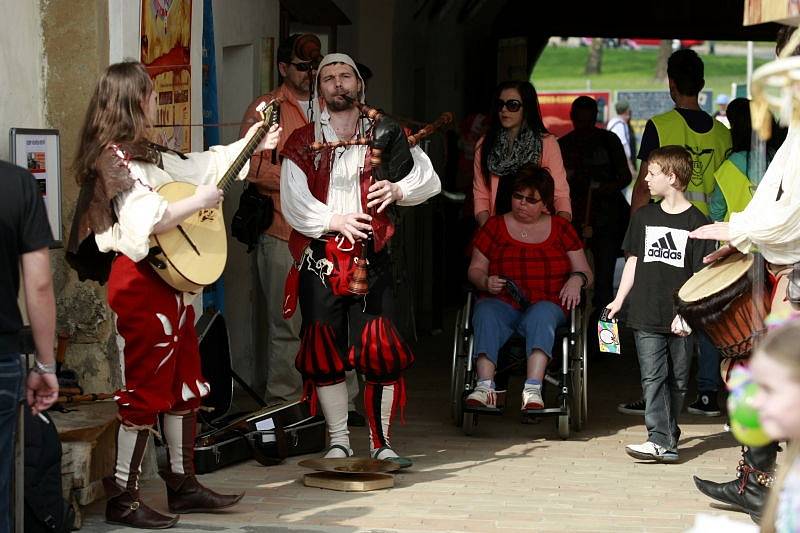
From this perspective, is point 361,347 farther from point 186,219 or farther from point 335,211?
point 186,219

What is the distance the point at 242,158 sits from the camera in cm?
537

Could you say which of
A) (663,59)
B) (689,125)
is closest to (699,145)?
(689,125)

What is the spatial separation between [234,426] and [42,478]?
172 cm

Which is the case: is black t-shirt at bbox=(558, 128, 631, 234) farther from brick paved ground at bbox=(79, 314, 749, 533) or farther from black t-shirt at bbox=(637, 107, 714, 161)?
brick paved ground at bbox=(79, 314, 749, 533)

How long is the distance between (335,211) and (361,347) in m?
0.59

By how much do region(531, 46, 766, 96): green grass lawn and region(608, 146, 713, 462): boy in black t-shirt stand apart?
117 feet

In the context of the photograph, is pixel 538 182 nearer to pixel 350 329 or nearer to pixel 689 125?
pixel 689 125

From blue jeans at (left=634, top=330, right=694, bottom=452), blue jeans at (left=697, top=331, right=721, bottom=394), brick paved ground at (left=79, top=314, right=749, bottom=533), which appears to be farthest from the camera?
blue jeans at (left=697, top=331, right=721, bottom=394)

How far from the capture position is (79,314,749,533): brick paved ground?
5441 millimetres

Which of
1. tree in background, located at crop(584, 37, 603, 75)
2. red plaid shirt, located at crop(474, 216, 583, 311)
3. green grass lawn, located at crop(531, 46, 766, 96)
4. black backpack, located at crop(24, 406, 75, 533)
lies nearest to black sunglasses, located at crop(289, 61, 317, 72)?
red plaid shirt, located at crop(474, 216, 583, 311)

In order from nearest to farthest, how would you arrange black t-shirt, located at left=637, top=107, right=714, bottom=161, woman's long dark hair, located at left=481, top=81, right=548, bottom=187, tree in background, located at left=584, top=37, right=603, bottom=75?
1. woman's long dark hair, located at left=481, top=81, right=548, bottom=187
2. black t-shirt, located at left=637, top=107, right=714, bottom=161
3. tree in background, located at left=584, top=37, right=603, bottom=75

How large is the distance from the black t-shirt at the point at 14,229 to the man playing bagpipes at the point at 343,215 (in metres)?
2.12

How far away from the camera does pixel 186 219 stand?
516cm

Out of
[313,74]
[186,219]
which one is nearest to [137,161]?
[186,219]
